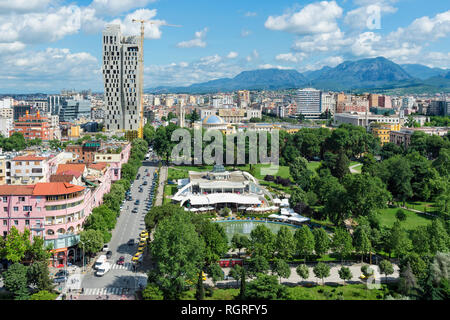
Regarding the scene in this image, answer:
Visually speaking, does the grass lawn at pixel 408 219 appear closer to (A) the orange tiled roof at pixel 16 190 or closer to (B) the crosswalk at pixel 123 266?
(B) the crosswalk at pixel 123 266

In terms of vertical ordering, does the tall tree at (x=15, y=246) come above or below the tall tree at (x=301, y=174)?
below

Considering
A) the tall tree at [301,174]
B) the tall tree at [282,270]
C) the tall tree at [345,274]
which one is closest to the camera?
the tall tree at [282,270]

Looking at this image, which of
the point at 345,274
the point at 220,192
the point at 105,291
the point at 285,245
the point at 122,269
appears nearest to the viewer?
the point at 105,291

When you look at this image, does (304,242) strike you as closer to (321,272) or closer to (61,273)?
(321,272)

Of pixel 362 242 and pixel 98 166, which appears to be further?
pixel 98 166

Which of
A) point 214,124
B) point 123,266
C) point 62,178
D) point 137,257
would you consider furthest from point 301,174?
point 214,124

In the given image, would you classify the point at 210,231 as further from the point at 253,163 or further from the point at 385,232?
the point at 253,163

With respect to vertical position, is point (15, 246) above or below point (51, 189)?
below

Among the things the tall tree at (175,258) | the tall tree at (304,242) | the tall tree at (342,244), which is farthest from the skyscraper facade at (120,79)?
the tall tree at (175,258)
